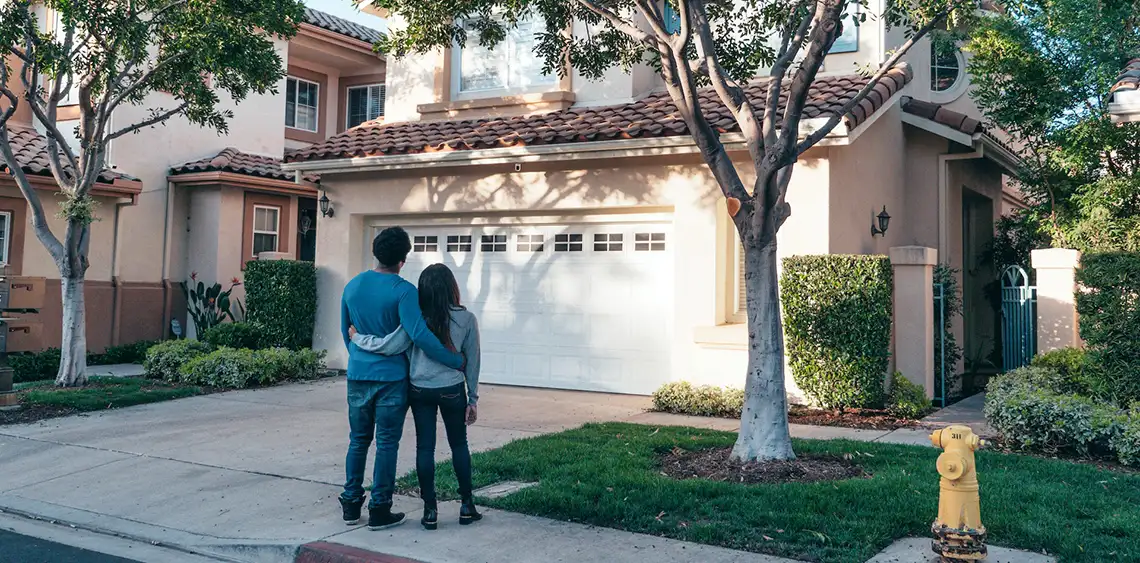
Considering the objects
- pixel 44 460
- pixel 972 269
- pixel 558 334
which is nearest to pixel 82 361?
pixel 44 460

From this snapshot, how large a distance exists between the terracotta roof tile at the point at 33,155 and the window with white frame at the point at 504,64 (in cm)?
609

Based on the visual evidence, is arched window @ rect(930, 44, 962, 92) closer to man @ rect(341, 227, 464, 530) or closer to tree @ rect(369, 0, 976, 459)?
tree @ rect(369, 0, 976, 459)

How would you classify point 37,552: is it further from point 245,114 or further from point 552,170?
point 245,114

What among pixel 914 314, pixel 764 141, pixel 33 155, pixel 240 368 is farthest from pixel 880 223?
pixel 33 155

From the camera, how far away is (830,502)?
593 centimetres

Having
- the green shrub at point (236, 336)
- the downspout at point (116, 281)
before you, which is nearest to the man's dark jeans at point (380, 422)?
the green shrub at point (236, 336)

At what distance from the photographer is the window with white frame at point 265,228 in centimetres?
1884

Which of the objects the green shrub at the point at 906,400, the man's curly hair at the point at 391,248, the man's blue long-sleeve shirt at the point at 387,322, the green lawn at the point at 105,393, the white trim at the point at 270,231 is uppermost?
the white trim at the point at 270,231

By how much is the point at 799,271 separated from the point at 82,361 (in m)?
9.13

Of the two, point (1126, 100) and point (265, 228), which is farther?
point (265, 228)

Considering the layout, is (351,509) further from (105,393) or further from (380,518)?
(105,393)

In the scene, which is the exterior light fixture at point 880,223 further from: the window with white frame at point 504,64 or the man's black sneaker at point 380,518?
the man's black sneaker at point 380,518

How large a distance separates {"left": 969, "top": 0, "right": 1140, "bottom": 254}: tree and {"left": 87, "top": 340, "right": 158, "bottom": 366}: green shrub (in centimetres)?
1442

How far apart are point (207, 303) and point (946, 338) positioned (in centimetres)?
1334
